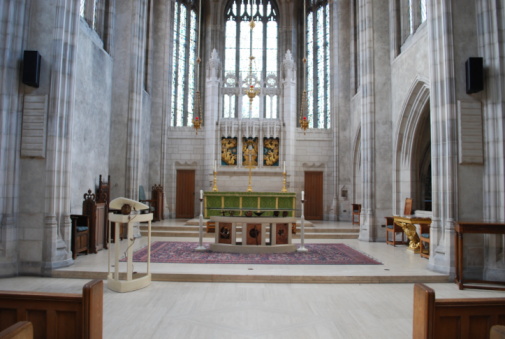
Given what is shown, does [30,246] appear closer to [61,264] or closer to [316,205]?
[61,264]

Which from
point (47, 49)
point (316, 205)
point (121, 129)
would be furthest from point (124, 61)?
point (316, 205)

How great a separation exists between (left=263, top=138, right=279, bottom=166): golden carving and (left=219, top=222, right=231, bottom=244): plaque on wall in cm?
669

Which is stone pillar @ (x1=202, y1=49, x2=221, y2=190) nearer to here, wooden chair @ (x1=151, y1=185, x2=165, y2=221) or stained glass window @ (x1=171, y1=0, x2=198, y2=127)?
stained glass window @ (x1=171, y1=0, x2=198, y2=127)

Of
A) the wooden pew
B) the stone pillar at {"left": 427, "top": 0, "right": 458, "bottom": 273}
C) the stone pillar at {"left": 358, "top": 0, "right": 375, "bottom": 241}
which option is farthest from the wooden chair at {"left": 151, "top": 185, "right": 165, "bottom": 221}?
the wooden pew

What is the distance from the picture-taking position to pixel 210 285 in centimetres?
566

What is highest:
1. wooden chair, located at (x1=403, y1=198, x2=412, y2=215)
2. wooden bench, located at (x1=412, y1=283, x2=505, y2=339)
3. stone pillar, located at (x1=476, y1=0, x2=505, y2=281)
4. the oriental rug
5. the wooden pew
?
stone pillar, located at (x1=476, y1=0, x2=505, y2=281)

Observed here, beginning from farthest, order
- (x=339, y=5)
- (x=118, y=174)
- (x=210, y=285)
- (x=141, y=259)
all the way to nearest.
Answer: (x=339, y=5), (x=118, y=174), (x=141, y=259), (x=210, y=285)

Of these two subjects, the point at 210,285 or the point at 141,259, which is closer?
the point at 210,285

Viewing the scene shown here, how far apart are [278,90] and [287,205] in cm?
574

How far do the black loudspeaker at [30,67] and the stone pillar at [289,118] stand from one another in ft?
32.2

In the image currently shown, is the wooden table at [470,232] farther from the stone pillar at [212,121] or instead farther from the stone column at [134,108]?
the stone pillar at [212,121]

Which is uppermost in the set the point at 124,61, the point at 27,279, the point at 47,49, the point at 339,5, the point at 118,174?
the point at 339,5

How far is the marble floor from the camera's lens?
3.82 m

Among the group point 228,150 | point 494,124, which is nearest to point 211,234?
point 228,150
